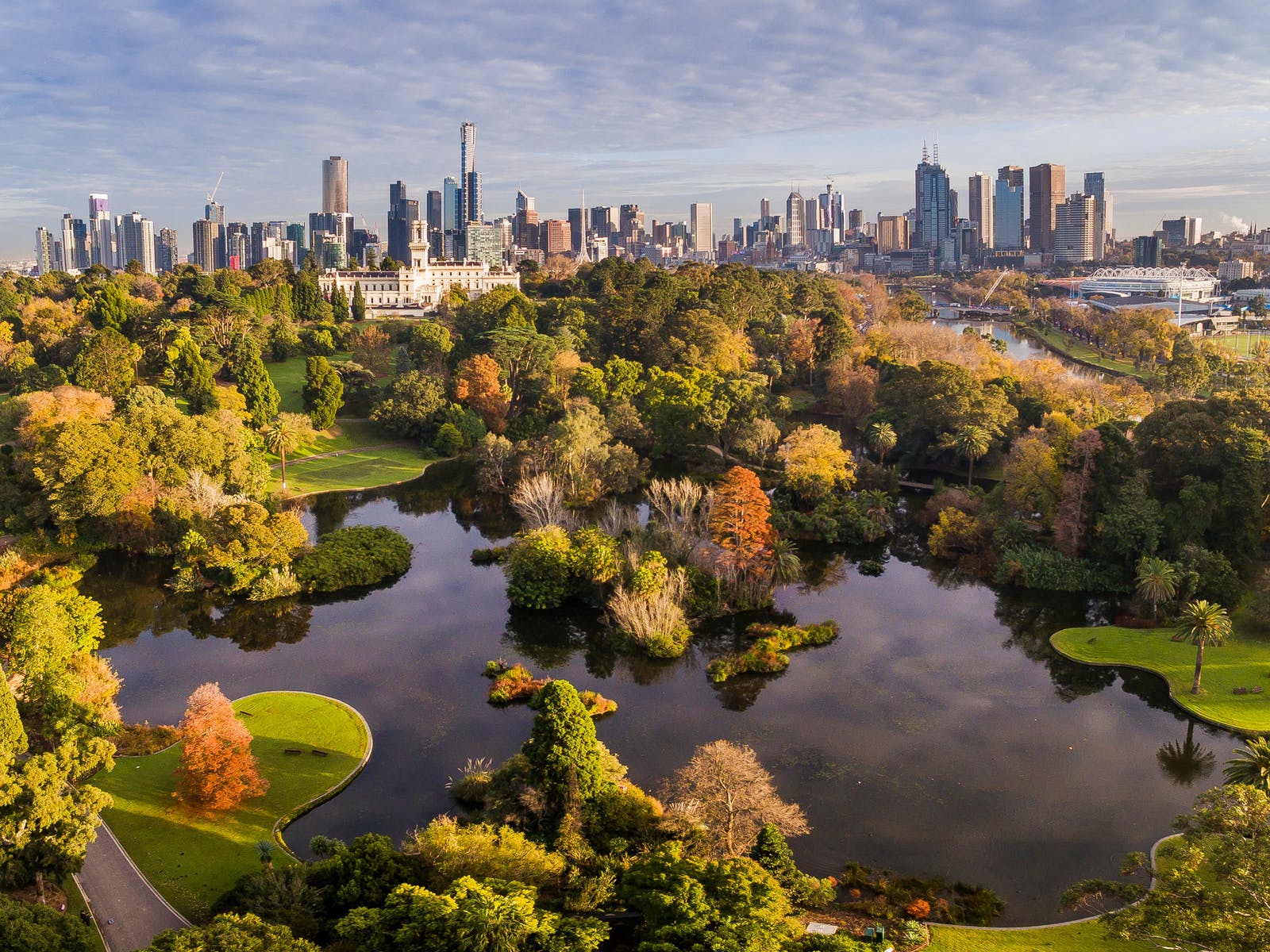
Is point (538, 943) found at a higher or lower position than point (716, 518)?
lower

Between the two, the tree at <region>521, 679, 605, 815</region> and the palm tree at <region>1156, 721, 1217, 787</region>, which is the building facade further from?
the tree at <region>521, 679, 605, 815</region>

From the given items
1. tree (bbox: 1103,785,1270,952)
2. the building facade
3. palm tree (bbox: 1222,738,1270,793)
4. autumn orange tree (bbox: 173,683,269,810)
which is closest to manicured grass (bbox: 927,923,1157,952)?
tree (bbox: 1103,785,1270,952)

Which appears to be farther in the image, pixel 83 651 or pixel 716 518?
pixel 716 518

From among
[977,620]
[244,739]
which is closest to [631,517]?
[977,620]

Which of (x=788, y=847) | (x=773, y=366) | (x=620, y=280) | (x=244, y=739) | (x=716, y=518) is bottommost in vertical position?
(x=788, y=847)

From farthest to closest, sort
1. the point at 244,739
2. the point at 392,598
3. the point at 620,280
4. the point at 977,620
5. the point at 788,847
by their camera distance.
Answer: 1. the point at 620,280
2. the point at 392,598
3. the point at 977,620
4. the point at 244,739
5. the point at 788,847

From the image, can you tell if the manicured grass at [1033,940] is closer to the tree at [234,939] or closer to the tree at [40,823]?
the tree at [234,939]

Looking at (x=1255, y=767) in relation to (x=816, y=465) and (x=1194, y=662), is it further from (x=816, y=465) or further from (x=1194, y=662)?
(x=816, y=465)

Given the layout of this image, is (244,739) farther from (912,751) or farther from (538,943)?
(912,751)
